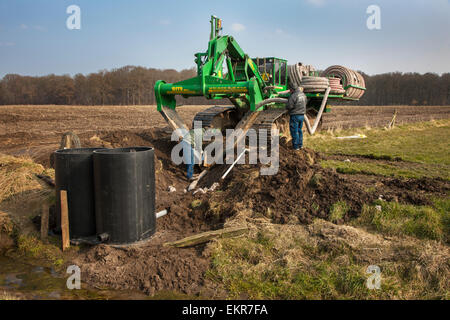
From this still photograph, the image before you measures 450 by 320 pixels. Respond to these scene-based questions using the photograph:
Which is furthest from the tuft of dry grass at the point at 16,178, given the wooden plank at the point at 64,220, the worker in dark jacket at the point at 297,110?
the worker in dark jacket at the point at 297,110

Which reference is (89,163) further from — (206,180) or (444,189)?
(444,189)

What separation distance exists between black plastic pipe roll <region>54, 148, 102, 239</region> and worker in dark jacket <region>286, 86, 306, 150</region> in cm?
563

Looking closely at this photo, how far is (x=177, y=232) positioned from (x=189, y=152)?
318 cm

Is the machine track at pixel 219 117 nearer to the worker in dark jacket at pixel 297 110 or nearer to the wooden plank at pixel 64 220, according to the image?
the worker in dark jacket at pixel 297 110

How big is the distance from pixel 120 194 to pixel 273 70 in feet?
28.7

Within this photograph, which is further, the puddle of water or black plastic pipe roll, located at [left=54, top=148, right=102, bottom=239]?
black plastic pipe roll, located at [left=54, top=148, right=102, bottom=239]

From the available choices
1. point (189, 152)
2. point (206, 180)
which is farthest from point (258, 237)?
point (189, 152)

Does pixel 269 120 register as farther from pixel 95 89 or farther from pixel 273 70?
pixel 95 89

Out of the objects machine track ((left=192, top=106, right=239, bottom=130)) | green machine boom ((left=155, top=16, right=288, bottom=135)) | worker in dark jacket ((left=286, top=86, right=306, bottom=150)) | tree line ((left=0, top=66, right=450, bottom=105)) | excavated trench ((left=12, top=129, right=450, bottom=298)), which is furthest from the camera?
tree line ((left=0, top=66, right=450, bottom=105))

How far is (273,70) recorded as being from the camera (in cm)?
1222

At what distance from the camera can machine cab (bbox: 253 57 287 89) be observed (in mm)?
12234

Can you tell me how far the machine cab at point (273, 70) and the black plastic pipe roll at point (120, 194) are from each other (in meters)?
8.10

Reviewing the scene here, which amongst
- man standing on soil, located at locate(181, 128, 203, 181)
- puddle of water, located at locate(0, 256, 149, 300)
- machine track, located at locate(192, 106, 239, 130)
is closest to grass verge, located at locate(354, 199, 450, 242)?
puddle of water, located at locate(0, 256, 149, 300)

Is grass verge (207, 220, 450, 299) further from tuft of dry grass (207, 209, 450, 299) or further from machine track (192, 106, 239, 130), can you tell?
machine track (192, 106, 239, 130)
